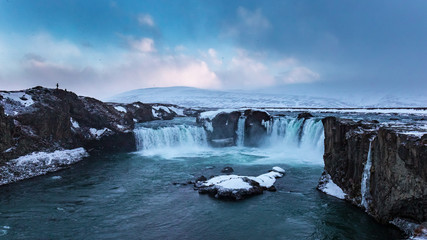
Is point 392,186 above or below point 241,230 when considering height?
above

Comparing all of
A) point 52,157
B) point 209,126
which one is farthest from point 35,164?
point 209,126

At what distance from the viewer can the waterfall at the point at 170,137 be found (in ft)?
127

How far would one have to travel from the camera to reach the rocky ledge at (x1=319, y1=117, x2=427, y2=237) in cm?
1150

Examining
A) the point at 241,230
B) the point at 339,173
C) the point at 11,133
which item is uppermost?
the point at 11,133

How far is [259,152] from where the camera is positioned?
3622 cm

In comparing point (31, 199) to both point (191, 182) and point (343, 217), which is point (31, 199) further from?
point (343, 217)

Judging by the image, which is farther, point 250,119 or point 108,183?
point 250,119

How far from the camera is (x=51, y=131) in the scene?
29.4 metres

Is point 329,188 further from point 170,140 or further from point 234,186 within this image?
point 170,140

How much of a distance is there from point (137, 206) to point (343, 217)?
12268mm

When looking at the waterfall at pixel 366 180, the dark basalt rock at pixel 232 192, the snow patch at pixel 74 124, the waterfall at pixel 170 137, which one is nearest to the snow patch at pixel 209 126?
the waterfall at pixel 170 137

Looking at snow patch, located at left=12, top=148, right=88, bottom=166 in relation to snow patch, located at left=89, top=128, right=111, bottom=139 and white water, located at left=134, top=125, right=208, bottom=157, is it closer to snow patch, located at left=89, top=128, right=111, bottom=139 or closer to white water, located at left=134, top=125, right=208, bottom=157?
snow patch, located at left=89, top=128, right=111, bottom=139

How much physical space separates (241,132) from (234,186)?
24509 millimetres

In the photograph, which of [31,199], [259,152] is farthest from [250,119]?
[31,199]
